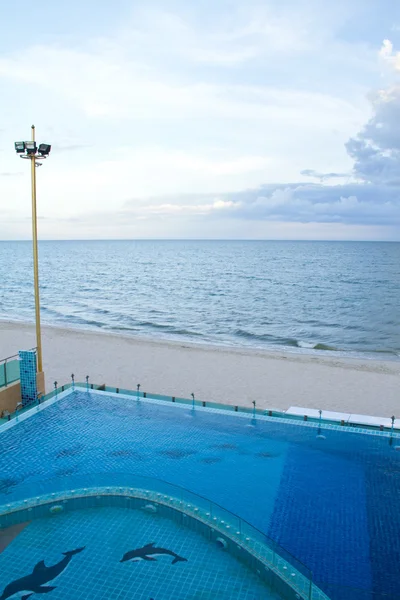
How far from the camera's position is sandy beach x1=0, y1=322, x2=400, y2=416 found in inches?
806

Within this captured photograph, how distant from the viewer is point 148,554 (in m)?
8.19

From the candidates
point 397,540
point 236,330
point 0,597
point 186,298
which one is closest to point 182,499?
point 0,597

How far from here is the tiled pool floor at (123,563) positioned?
24.2ft

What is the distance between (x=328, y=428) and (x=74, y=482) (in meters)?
6.99

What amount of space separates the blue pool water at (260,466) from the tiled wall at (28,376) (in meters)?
0.88

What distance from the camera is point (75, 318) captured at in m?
45.1

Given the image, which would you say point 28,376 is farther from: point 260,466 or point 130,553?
point 130,553

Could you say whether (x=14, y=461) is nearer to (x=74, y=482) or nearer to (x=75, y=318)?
(x=74, y=482)

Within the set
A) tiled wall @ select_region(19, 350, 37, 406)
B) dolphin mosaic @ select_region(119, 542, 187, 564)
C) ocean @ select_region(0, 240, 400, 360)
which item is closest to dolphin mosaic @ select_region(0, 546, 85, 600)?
dolphin mosaic @ select_region(119, 542, 187, 564)

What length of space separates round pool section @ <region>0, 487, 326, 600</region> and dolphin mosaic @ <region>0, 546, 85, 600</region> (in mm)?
14

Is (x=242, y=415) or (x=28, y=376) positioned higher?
(x=28, y=376)

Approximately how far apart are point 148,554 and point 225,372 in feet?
54.0

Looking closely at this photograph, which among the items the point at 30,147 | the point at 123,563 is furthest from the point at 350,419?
the point at 30,147

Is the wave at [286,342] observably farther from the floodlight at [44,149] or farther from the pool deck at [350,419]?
the floodlight at [44,149]
